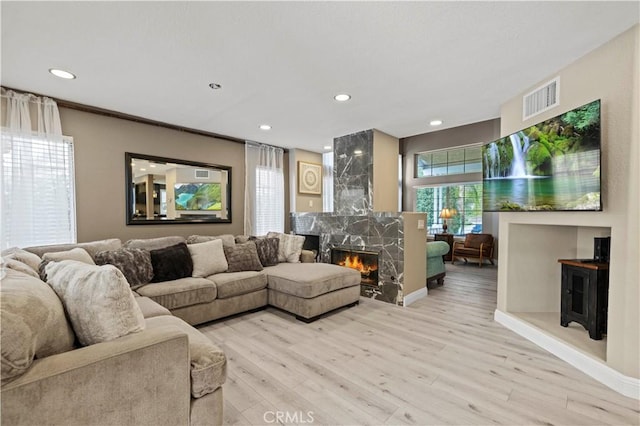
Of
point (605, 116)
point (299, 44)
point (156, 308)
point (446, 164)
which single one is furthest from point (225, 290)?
point (446, 164)

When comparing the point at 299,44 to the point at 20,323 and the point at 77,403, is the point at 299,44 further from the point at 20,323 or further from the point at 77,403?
the point at 77,403

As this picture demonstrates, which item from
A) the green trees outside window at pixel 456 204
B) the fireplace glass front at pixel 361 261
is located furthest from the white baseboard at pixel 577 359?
the green trees outside window at pixel 456 204

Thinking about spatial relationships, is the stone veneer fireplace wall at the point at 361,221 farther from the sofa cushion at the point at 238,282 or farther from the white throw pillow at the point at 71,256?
the white throw pillow at the point at 71,256

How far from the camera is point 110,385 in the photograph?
120 centimetres

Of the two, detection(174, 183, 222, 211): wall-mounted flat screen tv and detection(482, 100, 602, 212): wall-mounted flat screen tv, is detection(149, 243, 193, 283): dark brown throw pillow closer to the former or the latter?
detection(174, 183, 222, 211): wall-mounted flat screen tv

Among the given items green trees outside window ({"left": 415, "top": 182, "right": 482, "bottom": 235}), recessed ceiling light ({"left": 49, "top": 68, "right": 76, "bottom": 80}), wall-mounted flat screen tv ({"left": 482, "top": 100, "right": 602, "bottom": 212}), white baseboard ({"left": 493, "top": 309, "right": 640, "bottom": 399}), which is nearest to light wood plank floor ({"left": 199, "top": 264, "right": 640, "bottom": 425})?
white baseboard ({"left": 493, "top": 309, "right": 640, "bottom": 399})

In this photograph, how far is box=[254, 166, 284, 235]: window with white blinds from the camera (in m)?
5.28

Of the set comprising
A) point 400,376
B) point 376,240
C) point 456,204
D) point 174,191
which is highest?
point 174,191

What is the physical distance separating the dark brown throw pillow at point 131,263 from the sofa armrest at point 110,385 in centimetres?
184

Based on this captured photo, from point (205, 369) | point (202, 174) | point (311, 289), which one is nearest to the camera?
point (205, 369)

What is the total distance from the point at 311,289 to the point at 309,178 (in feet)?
10.4

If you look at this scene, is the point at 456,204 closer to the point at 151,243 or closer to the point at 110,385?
the point at 151,243

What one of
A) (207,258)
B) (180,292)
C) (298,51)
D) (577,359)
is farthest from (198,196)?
(577,359)

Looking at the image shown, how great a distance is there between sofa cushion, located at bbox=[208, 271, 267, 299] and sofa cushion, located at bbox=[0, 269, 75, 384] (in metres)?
1.86
